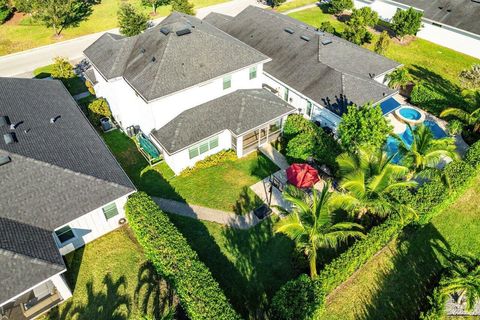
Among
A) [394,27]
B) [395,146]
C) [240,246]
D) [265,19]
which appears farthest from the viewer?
[394,27]

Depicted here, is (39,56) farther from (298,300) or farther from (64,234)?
(298,300)

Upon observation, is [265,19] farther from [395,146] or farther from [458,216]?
[458,216]

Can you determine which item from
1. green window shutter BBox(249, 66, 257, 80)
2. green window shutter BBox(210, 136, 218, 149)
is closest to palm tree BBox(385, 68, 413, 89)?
green window shutter BBox(249, 66, 257, 80)

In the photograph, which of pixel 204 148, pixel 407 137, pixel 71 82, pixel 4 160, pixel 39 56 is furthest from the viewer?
pixel 39 56

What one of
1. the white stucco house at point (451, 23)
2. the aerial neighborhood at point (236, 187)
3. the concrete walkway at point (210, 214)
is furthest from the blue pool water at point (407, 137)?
the white stucco house at point (451, 23)

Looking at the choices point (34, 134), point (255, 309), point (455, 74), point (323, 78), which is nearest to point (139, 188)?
point (34, 134)

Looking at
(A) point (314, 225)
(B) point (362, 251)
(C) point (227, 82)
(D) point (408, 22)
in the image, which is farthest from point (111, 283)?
(D) point (408, 22)
